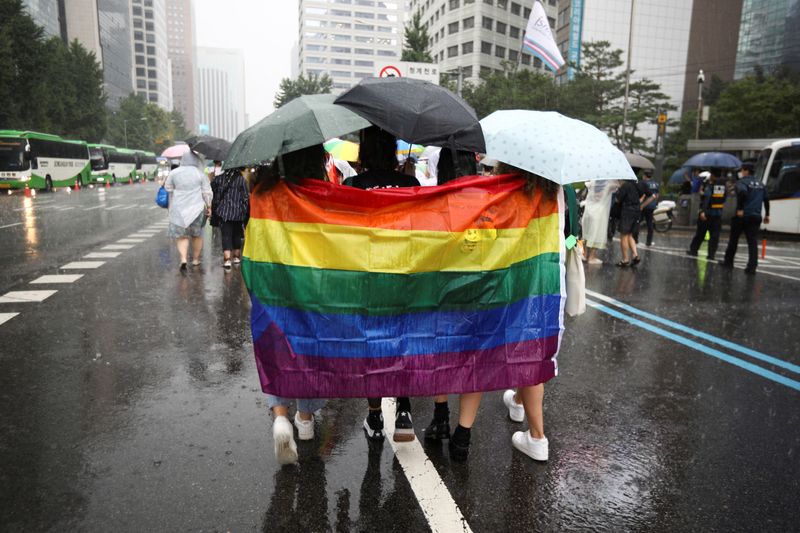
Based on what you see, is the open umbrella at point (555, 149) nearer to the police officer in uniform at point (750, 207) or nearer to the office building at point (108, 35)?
the police officer in uniform at point (750, 207)

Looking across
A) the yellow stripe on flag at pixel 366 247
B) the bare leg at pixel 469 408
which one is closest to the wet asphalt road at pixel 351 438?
the bare leg at pixel 469 408

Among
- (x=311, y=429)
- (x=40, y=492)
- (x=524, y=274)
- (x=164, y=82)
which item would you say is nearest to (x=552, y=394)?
(x=524, y=274)

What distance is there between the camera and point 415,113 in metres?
2.99

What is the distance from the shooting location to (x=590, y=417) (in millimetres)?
4258

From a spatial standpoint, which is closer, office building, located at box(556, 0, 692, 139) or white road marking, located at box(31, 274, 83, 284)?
white road marking, located at box(31, 274, 83, 284)

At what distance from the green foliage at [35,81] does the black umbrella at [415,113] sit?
43.7 metres

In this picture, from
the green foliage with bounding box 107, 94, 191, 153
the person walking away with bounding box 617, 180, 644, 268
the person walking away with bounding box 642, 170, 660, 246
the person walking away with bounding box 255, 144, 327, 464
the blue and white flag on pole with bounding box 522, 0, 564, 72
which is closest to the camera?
the person walking away with bounding box 255, 144, 327, 464

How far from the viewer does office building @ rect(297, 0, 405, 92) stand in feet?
500

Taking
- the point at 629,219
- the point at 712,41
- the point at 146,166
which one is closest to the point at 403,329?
the point at 629,219

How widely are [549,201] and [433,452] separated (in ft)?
5.71

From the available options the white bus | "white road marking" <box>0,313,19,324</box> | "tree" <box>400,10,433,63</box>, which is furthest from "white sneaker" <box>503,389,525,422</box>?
"tree" <box>400,10,433,63</box>

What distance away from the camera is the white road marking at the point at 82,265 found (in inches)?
386

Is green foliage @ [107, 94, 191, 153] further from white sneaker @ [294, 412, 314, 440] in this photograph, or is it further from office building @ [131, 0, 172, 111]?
white sneaker @ [294, 412, 314, 440]

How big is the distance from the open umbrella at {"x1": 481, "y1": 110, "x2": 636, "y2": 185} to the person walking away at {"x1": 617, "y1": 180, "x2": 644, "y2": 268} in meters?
8.78
